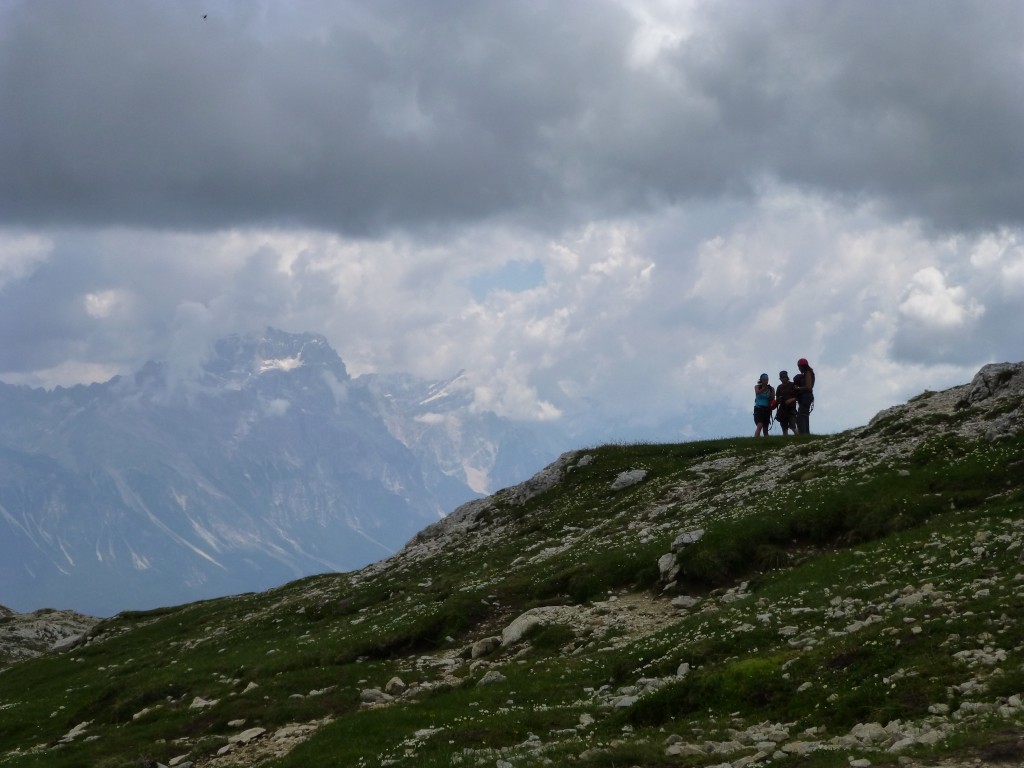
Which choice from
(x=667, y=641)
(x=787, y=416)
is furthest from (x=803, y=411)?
(x=667, y=641)

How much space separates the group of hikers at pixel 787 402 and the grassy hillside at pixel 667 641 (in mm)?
2196

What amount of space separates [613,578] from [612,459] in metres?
29.9

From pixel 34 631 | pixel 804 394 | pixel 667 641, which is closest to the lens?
pixel 667 641

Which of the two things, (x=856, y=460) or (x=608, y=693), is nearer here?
(x=608, y=693)

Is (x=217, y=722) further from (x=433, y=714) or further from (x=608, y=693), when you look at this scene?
(x=608, y=693)

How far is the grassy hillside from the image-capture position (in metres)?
18.2

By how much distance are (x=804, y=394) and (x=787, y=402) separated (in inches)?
61.1

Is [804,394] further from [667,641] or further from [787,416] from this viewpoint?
[667,641]

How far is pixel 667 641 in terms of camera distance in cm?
2745

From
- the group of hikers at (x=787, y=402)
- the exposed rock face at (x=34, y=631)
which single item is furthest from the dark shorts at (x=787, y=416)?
the exposed rock face at (x=34, y=631)

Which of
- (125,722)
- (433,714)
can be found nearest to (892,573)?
(433,714)

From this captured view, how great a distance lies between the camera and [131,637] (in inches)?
2803

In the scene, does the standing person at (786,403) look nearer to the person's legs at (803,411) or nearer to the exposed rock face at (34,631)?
the person's legs at (803,411)

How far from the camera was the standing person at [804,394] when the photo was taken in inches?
2351
